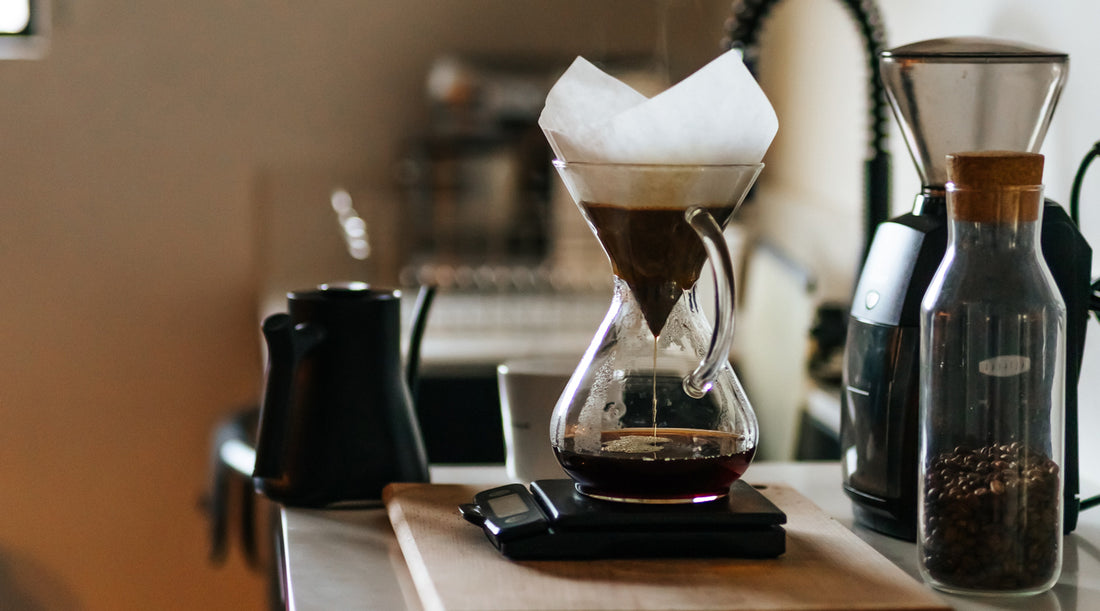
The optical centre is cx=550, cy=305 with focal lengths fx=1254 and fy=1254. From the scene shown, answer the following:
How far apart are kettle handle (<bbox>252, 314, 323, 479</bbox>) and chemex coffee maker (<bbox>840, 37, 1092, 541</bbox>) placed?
14.9 inches

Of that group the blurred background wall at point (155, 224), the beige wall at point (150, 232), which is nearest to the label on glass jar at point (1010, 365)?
the blurred background wall at point (155, 224)

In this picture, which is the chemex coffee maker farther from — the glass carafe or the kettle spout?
the kettle spout

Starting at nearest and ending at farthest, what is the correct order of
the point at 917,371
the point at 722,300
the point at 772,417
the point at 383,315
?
1. the point at 722,300
2. the point at 917,371
3. the point at 383,315
4. the point at 772,417

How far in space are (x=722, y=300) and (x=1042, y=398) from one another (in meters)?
0.18

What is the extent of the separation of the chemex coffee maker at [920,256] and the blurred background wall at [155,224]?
1.53 m

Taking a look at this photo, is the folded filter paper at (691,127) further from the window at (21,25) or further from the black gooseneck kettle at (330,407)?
the window at (21,25)

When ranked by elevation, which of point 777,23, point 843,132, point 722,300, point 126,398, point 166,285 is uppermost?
point 777,23

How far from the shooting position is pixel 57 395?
2477mm

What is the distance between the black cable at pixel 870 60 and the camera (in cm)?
107

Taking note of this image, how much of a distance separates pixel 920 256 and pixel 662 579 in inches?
10.8

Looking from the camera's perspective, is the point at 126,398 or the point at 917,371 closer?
the point at 917,371

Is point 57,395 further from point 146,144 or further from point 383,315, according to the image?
point 383,315

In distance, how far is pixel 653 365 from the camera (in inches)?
28.5

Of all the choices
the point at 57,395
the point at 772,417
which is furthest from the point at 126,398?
the point at 772,417
